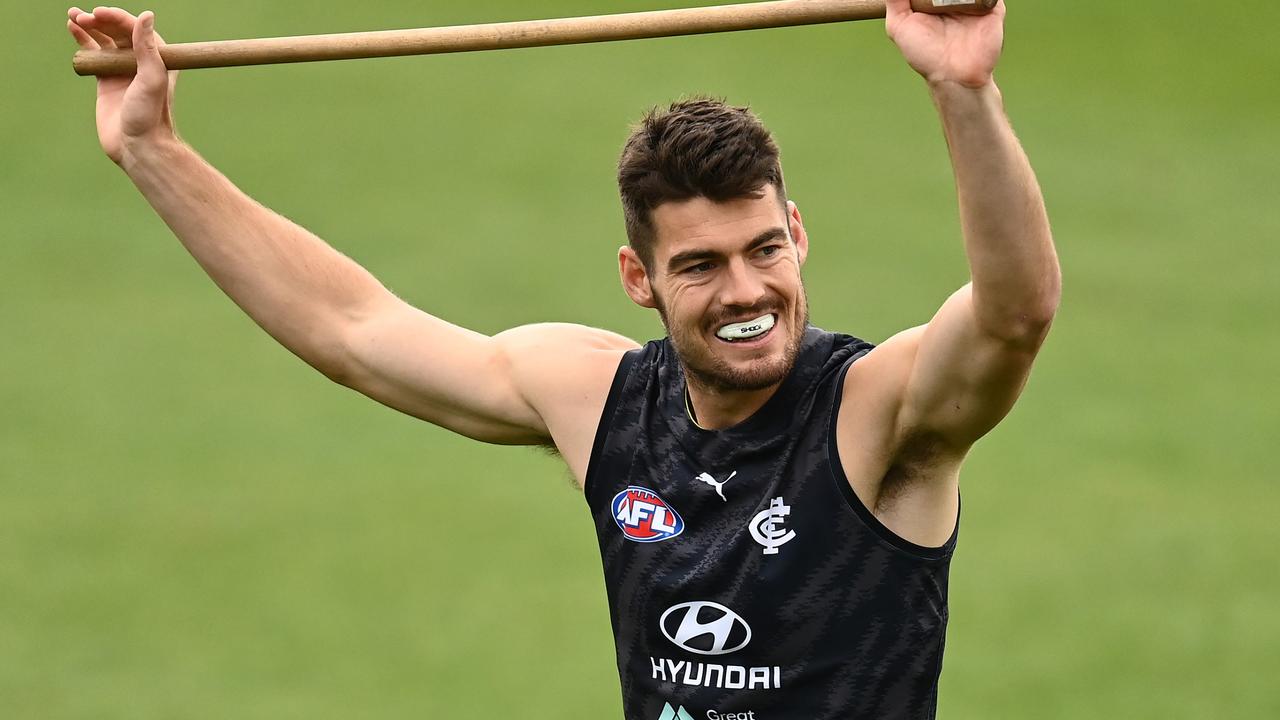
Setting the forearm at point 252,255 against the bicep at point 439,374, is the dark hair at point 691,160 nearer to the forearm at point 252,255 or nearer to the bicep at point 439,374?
the bicep at point 439,374

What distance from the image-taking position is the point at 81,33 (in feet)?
16.9

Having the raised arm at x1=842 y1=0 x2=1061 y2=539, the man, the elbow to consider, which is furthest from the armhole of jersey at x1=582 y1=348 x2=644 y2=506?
the elbow

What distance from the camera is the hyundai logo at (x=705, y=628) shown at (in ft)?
15.0

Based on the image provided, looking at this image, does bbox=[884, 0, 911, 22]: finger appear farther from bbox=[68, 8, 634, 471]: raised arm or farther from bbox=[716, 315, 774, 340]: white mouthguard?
bbox=[68, 8, 634, 471]: raised arm

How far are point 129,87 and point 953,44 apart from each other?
2.53 m

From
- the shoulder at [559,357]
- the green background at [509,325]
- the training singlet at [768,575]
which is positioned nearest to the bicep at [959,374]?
the training singlet at [768,575]

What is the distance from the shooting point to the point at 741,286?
14.8ft

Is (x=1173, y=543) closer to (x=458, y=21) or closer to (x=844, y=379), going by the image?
(x=844, y=379)

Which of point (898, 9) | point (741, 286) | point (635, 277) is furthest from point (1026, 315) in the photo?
point (635, 277)

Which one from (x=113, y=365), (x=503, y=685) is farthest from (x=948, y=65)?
(x=113, y=365)

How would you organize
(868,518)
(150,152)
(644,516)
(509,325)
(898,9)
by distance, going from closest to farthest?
(898,9) → (868,518) → (644,516) → (150,152) → (509,325)

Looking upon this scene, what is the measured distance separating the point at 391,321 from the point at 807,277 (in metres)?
9.27

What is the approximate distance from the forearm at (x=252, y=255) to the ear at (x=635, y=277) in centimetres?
83

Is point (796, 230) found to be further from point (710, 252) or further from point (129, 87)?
point (129, 87)
